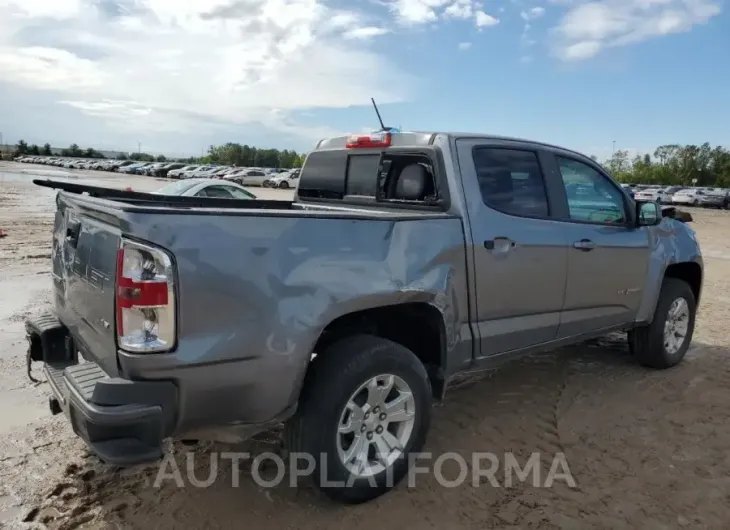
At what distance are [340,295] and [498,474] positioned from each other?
4.97 feet

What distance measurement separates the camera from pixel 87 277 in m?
2.78

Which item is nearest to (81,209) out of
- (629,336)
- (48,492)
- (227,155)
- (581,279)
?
(48,492)

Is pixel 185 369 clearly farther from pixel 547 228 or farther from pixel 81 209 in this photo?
pixel 547 228

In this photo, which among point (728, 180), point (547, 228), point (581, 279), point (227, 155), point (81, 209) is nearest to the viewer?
point (81, 209)

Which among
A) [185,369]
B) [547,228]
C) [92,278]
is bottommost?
[185,369]

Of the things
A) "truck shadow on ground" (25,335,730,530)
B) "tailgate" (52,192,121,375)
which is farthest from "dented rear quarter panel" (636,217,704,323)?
"tailgate" (52,192,121,375)

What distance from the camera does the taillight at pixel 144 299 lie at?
2.38m

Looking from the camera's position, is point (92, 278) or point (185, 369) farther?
point (92, 278)

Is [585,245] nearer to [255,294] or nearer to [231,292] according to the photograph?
[255,294]

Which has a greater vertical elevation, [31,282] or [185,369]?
[185,369]

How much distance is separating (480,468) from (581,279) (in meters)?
1.57

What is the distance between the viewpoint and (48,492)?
10.2ft

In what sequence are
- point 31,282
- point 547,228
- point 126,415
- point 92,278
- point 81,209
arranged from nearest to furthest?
1. point 126,415
2. point 92,278
3. point 81,209
4. point 547,228
5. point 31,282

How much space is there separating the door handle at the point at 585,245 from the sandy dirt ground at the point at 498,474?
119 cm
